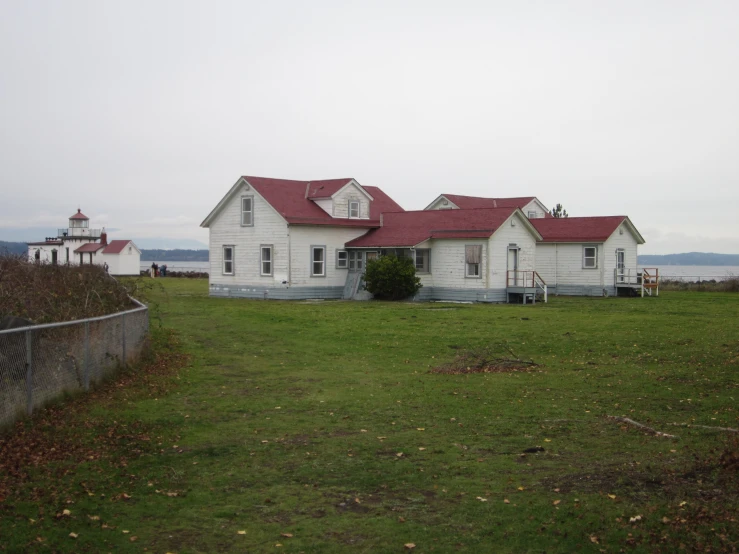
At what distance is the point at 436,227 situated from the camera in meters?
43.5

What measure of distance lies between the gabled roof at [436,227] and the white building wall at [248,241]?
164 inches

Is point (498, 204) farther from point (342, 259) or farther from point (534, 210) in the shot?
point (342, 259)

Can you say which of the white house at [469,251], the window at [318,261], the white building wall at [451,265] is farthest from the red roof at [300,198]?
the white building wall at [451,265]

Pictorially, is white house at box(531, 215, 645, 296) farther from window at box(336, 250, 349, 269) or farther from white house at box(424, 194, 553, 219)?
window at box(336, 250, 349, 269)

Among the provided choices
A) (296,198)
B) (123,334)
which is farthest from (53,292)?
(296,198)

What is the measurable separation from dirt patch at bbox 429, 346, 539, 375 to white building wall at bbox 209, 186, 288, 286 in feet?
78.2

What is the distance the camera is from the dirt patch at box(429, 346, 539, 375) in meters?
18.5

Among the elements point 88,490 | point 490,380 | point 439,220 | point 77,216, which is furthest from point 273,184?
point 77,216

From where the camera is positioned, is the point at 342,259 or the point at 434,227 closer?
the point at 434,227

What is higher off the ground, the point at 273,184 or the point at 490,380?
the point at 273,184

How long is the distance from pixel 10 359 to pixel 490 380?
31.4 feet

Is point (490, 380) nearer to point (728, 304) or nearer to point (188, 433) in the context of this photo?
point (188, 433)

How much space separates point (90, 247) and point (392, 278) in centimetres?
5300

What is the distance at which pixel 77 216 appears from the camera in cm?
8881
